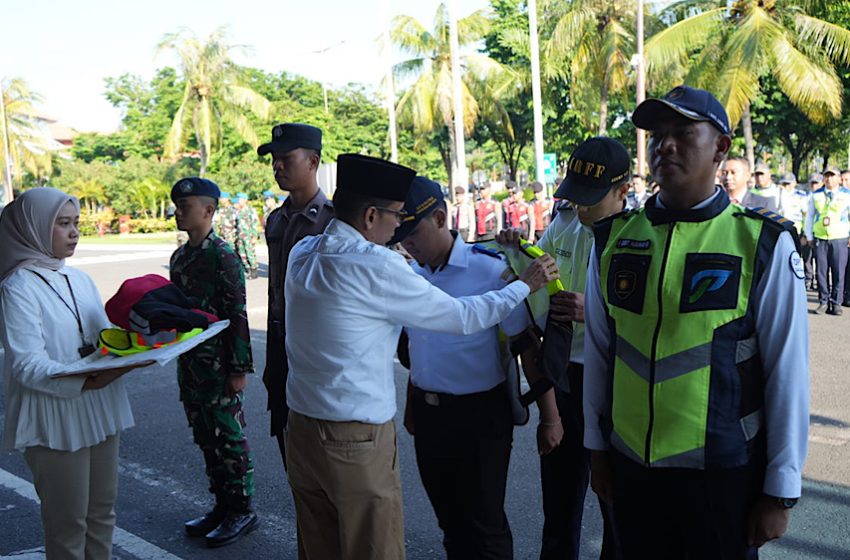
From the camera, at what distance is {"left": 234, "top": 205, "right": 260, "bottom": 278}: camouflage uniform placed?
16.3 metres

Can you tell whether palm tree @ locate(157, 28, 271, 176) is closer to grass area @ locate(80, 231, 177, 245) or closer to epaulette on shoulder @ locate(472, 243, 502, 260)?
grass area @ locate(80, 231, 177, 245)

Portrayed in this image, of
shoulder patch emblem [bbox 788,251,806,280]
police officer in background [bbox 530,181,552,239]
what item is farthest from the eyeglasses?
police officer in background [bbox 530,181,552,239]

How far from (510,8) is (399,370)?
3516 cm

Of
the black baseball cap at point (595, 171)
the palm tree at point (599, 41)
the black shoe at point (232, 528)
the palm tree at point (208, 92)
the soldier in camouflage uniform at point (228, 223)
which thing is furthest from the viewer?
the palm tree at point (208, 92)

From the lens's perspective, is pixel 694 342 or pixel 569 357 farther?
pixel 569 357

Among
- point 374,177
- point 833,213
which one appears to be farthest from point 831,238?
point 374,177

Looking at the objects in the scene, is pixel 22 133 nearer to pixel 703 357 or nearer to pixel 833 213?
pixel 833 213

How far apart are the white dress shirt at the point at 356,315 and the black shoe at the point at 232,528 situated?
1.84 m

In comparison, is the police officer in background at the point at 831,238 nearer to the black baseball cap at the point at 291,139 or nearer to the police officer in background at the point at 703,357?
the black baseball cap at the point at 291,139

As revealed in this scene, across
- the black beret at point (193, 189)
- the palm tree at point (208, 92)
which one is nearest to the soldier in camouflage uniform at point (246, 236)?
the black beret at point (193, 189)

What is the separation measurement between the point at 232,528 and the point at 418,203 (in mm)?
2326

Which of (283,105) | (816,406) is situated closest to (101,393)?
(816,406)

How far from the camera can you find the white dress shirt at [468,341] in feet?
10.1

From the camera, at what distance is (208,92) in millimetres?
39250
